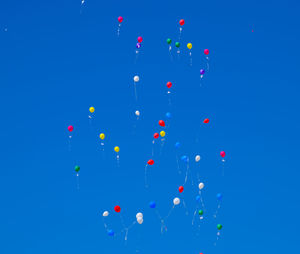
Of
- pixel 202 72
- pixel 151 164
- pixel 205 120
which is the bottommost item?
pixel 151 164

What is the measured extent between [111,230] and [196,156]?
187 cm

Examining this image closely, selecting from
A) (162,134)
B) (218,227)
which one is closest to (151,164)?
(162,134)

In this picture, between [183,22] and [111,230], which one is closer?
[111,230]

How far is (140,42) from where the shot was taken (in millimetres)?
10055

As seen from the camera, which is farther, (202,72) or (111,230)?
(202,72)

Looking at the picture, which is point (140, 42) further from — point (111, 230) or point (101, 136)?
point (111, 230)

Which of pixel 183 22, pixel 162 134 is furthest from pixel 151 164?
pixel 183 22

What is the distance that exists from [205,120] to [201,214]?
154 centimetres

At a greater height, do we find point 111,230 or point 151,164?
point 151,164

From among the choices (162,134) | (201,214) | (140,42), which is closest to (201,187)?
(201,214)

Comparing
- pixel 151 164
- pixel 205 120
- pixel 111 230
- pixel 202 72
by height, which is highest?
pixel 202 72

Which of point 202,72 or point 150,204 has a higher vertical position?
point 202,72

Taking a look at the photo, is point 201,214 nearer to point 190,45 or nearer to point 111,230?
point 111,230

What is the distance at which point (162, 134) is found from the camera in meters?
9.59
